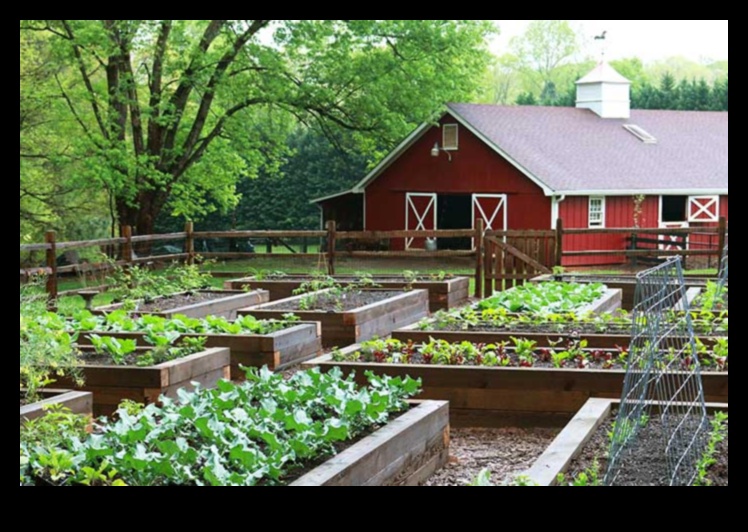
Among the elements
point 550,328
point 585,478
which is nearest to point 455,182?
point 550,328

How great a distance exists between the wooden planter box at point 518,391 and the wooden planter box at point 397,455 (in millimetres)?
935

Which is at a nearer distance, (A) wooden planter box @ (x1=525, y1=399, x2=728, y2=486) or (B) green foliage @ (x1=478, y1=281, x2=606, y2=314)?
(A) wooden planter box @ (x1=525, y1=399, x2=728, y2=486)

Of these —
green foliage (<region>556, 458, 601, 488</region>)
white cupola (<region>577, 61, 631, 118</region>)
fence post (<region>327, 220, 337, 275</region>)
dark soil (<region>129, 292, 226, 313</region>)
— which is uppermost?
white cupola (<region>577, 61, 631, 118</region>)

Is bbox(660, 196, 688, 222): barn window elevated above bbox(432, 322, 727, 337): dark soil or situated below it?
above

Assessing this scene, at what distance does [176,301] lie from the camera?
1141 cm

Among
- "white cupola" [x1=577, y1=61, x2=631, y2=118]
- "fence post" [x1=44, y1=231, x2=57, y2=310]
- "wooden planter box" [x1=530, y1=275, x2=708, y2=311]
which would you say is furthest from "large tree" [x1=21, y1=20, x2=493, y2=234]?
"wooden planter box" [x1=530, y1=275, x2=708, y2=311]

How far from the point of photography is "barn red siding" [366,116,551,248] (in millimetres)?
26203

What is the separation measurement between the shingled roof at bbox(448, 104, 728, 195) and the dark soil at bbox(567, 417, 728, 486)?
67.3 ft

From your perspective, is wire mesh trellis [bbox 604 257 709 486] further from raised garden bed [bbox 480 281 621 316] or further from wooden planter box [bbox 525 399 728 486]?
raised garden bed [bbox 480 281 621 316]

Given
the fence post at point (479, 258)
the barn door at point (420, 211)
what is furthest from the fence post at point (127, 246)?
the barn door at point (420, 211)

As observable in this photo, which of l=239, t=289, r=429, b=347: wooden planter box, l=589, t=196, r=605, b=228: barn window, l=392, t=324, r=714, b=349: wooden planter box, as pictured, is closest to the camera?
l=392, t=324, r=714, b=349: wooden planter box

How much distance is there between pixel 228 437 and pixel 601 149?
24.7 meters
